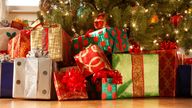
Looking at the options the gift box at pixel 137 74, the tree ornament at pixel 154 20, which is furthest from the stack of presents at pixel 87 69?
the tree ornament at pixel 154 20

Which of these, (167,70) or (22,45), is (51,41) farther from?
(167,70)

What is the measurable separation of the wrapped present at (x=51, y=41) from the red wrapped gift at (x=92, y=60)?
4.5 inches

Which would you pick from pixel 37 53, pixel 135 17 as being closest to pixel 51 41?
pixel 37 53

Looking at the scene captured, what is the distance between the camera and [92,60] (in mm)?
1797

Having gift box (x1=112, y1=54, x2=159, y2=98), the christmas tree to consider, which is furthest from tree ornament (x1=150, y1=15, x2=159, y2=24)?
gift box (x1=112, y1=54, x2=159, y2=98)

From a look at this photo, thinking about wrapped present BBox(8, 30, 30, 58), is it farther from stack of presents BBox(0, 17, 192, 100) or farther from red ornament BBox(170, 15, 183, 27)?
red ornament BBox(170, 15, 183, 27)

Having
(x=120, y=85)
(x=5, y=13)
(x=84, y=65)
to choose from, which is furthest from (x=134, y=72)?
(x=5, y=13)

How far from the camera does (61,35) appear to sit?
1.86 meters

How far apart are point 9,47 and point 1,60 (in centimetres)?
25

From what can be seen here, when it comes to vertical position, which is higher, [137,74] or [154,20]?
[154,20]

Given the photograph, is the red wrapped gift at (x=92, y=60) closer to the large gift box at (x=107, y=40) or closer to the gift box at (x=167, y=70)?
the large gift box at (x=107, y=40)

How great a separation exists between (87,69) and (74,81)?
0.11m

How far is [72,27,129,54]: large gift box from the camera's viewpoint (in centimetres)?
189

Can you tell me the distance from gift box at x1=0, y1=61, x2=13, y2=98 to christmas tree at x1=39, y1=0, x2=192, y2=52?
0.57m
